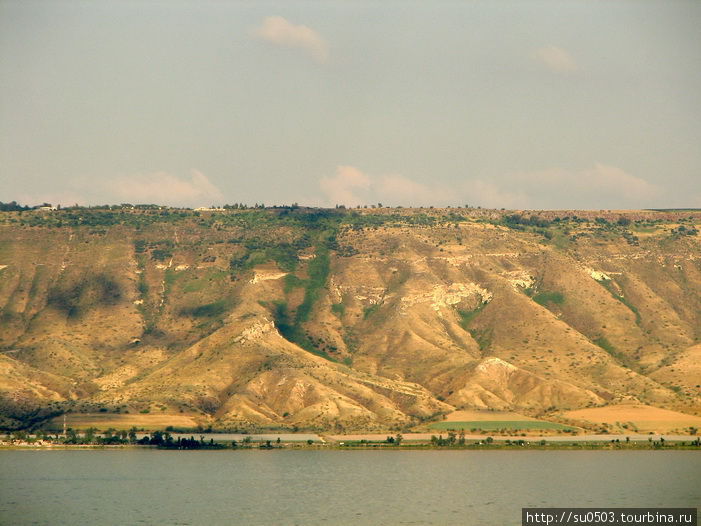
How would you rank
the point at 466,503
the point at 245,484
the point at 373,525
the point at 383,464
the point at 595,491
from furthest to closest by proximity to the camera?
the point at 383,464
the point at 245,484
the point at 595,491
the point at 466,503
the point at 373,525

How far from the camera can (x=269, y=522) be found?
125 meters

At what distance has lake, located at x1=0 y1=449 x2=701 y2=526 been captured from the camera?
12938 cm

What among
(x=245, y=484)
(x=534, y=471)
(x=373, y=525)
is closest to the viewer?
(x=373, y=525)

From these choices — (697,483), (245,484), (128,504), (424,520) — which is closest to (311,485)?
(245,484)

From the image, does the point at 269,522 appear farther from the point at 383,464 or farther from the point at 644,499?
the point at 383,464

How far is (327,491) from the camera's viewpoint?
154 m

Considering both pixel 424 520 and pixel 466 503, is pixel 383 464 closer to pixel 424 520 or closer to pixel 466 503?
pixel 466 503

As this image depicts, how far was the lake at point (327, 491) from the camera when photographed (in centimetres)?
12938

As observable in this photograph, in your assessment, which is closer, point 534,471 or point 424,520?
point 424,520

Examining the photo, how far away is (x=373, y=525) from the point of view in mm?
121125

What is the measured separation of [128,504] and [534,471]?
6950 cm

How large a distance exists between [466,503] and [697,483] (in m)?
38.9

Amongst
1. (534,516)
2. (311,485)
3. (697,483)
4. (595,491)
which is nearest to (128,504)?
(311,485)

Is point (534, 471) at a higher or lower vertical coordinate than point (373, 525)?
higher
